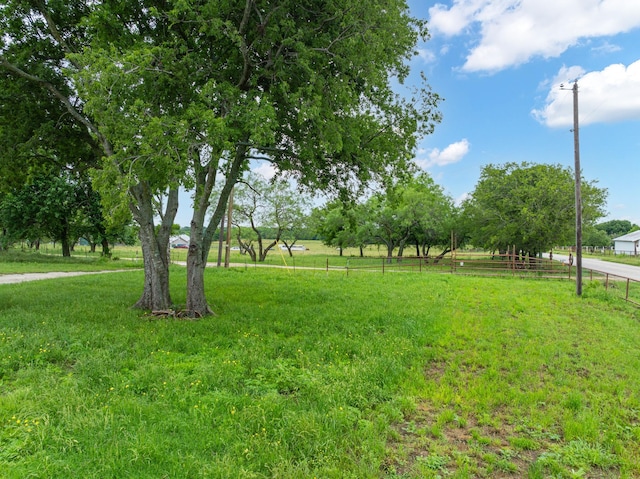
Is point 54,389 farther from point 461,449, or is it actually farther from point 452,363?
point 452,363

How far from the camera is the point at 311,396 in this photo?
183 inches

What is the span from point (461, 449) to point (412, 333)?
14.0ft

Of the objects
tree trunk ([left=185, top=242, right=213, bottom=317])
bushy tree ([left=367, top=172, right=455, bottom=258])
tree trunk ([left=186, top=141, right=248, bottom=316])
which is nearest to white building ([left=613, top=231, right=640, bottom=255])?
bushy tree ([left=367, top=172, right=455, bottom=258])

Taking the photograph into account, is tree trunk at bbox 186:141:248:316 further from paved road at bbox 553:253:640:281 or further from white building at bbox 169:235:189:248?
paved road at bbox 553:253:640:281

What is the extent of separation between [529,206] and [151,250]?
26.0 m

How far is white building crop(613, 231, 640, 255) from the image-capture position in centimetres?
6335

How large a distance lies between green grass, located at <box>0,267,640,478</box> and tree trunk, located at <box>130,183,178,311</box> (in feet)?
2.43

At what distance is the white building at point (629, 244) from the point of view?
208 feet

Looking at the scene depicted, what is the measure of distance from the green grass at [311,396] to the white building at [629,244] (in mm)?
69909

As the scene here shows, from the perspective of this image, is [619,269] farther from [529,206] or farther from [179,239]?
[179,239]

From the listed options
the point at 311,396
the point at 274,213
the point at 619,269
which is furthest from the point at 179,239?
the point at 619,269

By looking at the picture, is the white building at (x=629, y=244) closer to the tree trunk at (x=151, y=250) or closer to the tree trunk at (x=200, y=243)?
the tree trunk at (x=200, y=243)

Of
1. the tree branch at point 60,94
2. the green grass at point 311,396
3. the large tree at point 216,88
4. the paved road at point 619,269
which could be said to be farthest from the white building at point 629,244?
the tree branch at point 60,94

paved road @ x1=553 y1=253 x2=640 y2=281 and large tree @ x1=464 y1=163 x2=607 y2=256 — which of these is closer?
paved road @ x1=553 y1=253 x2=640 y2=281
